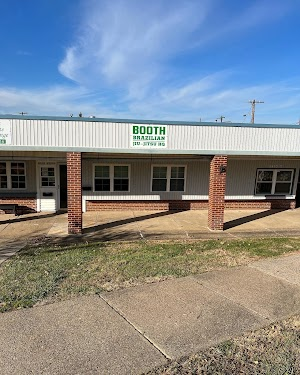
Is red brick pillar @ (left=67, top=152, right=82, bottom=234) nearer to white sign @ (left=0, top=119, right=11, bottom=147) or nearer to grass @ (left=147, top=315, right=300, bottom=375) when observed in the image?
white sign @ (left=0, top=119, right=11, bottom=147)

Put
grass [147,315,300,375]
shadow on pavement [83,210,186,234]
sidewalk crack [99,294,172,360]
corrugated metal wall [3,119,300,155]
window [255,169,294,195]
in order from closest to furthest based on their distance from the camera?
grass [147,315,300,375] < sidewalk crack [99,294,172,360] < corrugated metal wall [3,119,300,155] < shadow on pavement [83,210,186,234] < window [255,169,294,195]

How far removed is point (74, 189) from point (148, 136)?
2898 mm

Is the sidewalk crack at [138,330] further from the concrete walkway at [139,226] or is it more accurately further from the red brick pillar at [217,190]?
the red brick pillar at [217,190]

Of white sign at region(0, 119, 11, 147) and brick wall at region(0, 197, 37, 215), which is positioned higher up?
white sign at region(0, 119, 11, 147)

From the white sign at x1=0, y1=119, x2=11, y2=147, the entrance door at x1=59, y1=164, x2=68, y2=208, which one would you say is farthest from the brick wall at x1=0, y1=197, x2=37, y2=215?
the white sign at x1=0, y1=119, x2=11, y2=147

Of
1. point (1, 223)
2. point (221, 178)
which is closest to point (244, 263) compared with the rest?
point (221, 178)

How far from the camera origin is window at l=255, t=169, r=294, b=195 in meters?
14.6

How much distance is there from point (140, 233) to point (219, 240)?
2543 mm

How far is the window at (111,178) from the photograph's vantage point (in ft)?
44.8

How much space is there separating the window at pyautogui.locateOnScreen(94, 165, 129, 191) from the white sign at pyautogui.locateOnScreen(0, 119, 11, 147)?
4.86m

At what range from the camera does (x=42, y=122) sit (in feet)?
30.3

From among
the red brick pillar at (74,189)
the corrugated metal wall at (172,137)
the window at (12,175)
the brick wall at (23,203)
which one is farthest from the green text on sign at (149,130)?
the brick wall at (23,203)

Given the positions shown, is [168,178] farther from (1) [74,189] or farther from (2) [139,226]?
(1) [74,189]

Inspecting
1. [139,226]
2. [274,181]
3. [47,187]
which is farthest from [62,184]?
[274,181]
